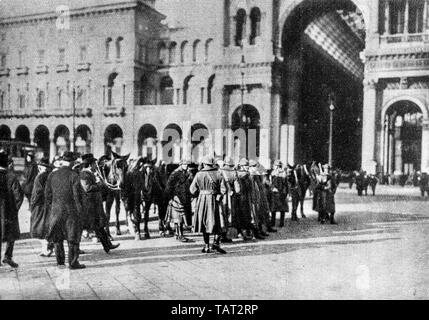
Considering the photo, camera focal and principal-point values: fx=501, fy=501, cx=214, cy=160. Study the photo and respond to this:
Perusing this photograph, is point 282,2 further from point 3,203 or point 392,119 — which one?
point 3,203

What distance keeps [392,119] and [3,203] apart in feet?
109

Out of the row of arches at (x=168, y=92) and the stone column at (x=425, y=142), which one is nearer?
the stone column at (x=425, y=142)

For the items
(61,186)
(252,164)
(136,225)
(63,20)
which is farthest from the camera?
(63,20)

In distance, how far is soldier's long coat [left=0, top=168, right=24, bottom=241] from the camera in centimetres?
764

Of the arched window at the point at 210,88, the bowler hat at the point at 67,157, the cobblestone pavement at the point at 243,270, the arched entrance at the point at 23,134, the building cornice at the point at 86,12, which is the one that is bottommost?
the cobblestone pavement at the point at 243,270

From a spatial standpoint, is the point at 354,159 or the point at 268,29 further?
the point at 354,159

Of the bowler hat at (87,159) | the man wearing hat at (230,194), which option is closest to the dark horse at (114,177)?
the bowler hat at (87,159)

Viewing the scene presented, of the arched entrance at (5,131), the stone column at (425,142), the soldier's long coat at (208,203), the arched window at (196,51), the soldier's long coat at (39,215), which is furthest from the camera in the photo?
the arched entrance at (5,131)

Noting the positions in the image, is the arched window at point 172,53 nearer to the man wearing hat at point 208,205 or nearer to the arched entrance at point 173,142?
the arched entrance at point 173,142

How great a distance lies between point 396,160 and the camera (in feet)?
130

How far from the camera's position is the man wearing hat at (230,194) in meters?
9.99

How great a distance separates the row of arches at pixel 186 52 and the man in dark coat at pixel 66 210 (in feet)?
128
